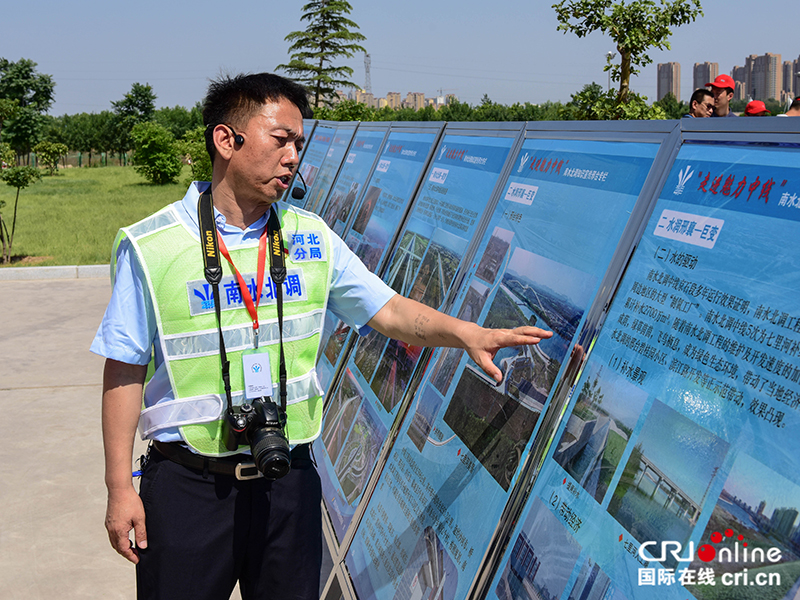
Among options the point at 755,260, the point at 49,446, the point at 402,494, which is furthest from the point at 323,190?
the point at 755,260

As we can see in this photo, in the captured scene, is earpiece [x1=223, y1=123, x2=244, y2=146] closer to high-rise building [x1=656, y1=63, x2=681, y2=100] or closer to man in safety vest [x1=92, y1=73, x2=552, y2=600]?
man in safety vest [x1=92, y1=73, x2=552, y2=600]

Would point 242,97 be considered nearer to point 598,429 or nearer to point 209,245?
point 209,245

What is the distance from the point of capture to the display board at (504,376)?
1907 mm

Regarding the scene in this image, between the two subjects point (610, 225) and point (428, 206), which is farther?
Result: point (428, 206)

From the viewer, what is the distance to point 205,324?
2.13 meters

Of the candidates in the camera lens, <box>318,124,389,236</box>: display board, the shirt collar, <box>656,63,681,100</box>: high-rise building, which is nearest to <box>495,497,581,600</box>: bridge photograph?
the camera lens

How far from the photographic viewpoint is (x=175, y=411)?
213 centimetres

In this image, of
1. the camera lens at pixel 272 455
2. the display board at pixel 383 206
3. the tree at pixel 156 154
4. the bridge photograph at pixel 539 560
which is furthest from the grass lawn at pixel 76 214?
the bridge photograph at pixel 539 560

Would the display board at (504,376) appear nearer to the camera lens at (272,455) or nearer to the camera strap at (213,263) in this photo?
the camera lens at (272,455)

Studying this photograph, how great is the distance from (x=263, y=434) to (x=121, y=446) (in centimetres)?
44

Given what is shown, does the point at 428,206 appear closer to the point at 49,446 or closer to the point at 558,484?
the point at 558,484

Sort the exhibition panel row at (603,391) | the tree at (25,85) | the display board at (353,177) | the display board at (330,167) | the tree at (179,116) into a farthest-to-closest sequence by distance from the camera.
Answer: the tree at (179,116)
the tree at (25,85)
the display board at (330,167)
the display board at (353,177)
the exhibition panel row at (603,391)

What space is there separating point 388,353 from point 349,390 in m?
0.52

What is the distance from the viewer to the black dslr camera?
1994mm
